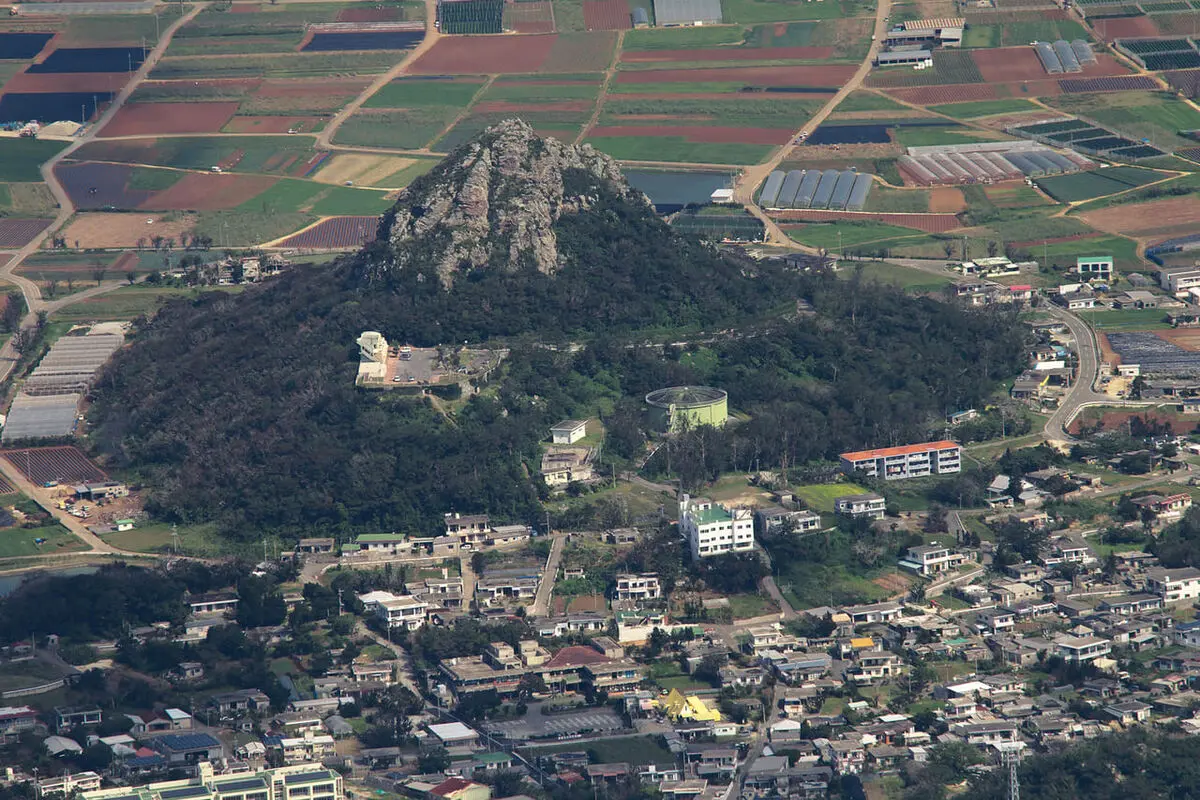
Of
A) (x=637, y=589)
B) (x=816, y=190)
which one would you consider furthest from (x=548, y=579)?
(x=816, y=190)

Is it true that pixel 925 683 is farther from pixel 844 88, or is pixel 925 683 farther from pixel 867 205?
pixel 844 88

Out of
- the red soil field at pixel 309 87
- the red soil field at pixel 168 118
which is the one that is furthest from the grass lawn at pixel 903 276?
the red soil field at pixel 168 118

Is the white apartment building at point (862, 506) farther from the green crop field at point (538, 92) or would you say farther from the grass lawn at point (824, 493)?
the green crop field at point (538, 92)

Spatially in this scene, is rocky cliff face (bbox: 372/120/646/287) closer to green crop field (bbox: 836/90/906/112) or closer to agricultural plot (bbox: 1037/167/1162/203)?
agricultural plot (bbox: 1037/167/1162/203)

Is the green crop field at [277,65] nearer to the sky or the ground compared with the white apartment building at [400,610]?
nearer to the ground

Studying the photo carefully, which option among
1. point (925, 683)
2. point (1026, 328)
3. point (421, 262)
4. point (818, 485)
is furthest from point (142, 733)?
point (1026, 328)

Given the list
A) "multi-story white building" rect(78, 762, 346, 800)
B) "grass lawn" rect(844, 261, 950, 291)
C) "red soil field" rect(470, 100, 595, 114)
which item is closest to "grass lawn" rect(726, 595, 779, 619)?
"multi-story white building" rect(78, 762, 346, 800)
